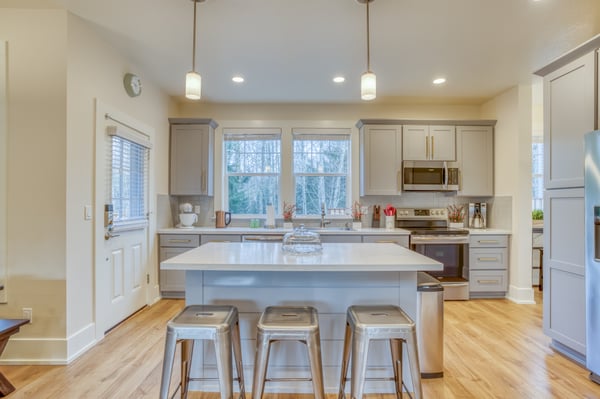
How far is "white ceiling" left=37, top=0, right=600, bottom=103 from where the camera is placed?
7.78 feet

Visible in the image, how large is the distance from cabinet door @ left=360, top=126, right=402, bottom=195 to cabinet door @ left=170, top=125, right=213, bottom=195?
2.21 meters

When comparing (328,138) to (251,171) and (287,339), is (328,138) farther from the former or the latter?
(287,339)

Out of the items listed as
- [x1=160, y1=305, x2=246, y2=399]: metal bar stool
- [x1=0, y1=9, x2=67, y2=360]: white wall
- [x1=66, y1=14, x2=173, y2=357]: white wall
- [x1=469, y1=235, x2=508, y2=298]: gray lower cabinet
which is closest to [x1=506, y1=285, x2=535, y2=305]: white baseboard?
[x1=469, y1=235, x2=508, y2=298]: gray lower cabinet

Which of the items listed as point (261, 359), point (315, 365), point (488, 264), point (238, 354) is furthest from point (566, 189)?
point (238, 354)

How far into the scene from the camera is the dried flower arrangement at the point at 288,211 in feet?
14.5

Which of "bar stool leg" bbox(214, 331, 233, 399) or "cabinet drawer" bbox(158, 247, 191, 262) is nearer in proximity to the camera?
"bar stool leg" bbox(214, 331, 233, 399)

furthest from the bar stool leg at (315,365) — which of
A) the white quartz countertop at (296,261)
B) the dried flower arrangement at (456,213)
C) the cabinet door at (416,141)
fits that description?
the dried flower arrangement at (456,213)

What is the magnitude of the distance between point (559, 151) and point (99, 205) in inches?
153

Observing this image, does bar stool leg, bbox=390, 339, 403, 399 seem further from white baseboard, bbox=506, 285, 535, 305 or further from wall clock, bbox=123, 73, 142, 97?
wall clock, bbox=123, 73, 142, 97

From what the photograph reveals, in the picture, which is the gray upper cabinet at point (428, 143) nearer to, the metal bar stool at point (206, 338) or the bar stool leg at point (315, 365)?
the bar stool leg at point (315, 365)

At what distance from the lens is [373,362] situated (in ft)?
6.54

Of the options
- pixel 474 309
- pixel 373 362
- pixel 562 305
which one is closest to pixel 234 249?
pixel 373 362

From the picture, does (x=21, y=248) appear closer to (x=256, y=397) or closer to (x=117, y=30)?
(x=117, y=30)

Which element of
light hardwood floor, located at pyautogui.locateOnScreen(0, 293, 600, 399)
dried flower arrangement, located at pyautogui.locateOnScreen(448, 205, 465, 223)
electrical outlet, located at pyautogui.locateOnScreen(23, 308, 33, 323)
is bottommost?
light hardwood floor, located at pyautogui.locateOnScreen(0, 293, 600, 399)
